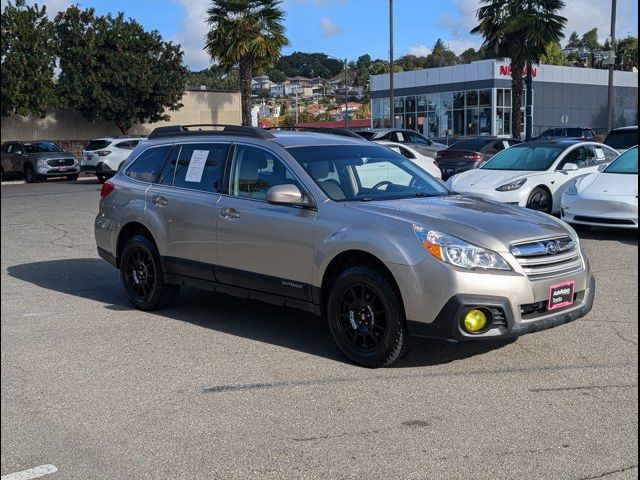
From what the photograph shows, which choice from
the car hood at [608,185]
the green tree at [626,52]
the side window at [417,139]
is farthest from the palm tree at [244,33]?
the green tree at [626,52]

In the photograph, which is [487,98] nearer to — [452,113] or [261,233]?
[452,113]

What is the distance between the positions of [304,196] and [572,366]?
2.36 m

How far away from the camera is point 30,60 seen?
110 feet

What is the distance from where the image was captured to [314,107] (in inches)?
5920

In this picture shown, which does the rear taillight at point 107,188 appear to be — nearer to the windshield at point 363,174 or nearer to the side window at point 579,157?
the windshield at point 363,174

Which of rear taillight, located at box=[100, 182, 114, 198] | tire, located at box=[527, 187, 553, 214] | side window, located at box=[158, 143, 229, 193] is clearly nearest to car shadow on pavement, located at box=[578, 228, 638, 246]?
tire, located at box=[527, 187, 553, 214]

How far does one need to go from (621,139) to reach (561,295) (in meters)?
12.9

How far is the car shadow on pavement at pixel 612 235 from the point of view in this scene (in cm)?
1173

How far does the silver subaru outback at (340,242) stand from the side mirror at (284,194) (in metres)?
0.01

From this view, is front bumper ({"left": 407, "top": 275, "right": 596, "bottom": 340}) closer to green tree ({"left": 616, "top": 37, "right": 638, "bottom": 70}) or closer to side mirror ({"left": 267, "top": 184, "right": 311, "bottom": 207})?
side mirror ({"left": 267, "top": 184, "right": 311, "bottom": 207})

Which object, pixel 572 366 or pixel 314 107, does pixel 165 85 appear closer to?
pixel 572 366

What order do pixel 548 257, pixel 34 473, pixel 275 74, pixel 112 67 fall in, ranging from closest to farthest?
pixel 34 473
pixel 548 257
pixel 112 67
pixel 275 74

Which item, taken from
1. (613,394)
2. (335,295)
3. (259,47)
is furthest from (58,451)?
(259,47)

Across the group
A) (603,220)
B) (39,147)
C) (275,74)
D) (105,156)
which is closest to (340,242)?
(603,220)
